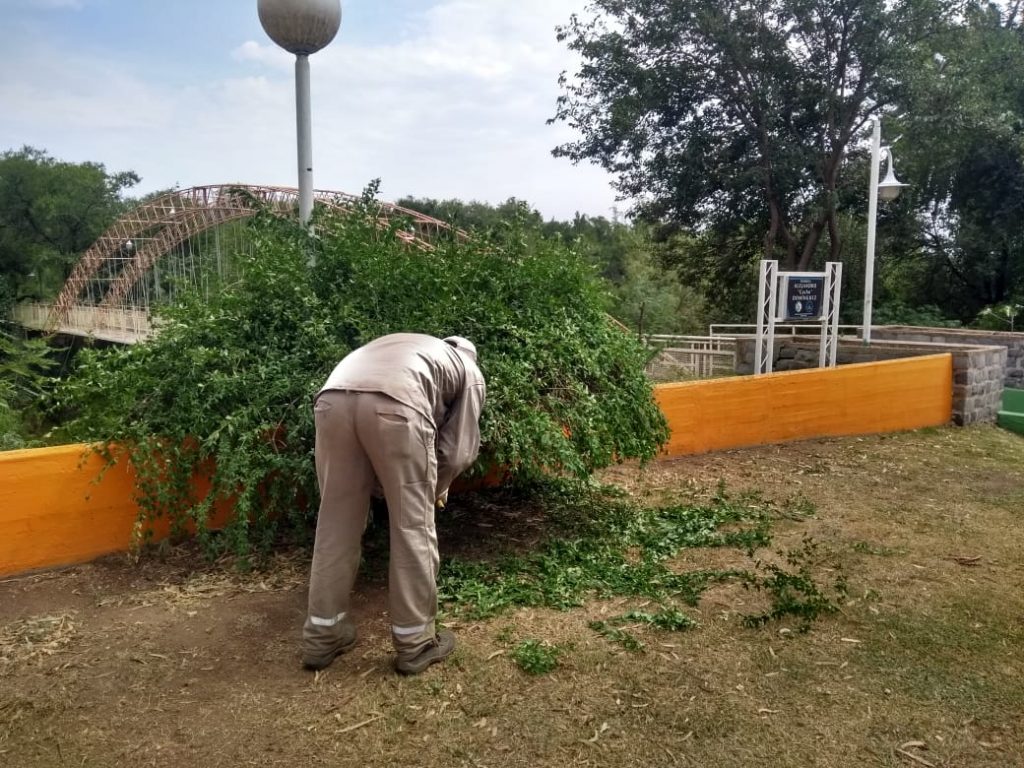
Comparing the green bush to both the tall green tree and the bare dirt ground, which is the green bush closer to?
the bare dirt ground

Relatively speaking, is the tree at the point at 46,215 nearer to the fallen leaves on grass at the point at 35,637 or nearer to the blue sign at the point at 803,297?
the blue sign at the point at 803,297

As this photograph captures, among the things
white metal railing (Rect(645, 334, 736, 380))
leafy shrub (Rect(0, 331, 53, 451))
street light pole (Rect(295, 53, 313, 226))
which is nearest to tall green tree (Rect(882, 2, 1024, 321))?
white metal railing (Rect(645, 334, 736, 380))

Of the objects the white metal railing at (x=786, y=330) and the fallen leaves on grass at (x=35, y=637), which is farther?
the white metal railing at (x=786, y=330)

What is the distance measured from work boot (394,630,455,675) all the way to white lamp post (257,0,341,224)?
283 centimetres

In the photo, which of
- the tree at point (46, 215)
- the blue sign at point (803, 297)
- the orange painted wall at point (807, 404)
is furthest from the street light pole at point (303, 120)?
the tree at point (46, 215)

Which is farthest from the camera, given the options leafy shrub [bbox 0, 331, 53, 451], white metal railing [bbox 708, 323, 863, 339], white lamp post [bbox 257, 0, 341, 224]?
white metal railing [bbox 708, 323, 863, 339]

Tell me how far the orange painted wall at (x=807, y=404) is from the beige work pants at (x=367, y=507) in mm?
3640

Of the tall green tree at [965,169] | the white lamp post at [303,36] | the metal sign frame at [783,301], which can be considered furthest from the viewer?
the tall green tree at [965,169]

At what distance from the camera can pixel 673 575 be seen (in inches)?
161

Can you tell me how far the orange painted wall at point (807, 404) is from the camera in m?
6.85

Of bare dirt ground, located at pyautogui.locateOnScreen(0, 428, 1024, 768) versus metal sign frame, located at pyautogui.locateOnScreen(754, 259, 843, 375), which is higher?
metal sign frame, located at pyautogui.locateOnScreen(754, 259, 843, 375)

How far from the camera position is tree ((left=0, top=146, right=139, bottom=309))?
120 feet

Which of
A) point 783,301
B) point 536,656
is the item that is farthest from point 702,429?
point 536,656

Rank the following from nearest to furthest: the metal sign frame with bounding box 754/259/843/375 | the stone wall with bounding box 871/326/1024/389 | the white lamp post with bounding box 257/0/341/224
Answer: the white lamp post with bounding box 257/0/341/224 → the metal sign frame with bounding box 754/259/843/375 → the stone wall with bounding box 871/326/1024/389
